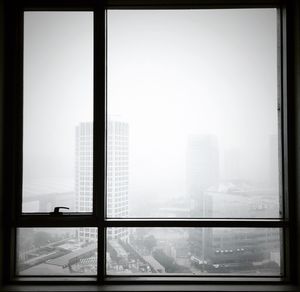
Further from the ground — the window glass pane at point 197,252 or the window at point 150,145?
the window at point 150,145

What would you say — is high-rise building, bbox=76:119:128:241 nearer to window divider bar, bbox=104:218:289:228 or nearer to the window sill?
window divider bar, bbox=104:218:289:228

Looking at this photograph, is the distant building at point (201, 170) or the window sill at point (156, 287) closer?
the window sill at point (156, 287)

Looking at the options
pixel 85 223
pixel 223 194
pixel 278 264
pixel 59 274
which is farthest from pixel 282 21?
pixel 59 274

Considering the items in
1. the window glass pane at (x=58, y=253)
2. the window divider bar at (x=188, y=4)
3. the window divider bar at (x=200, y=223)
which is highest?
the window divider bar at (x=188, y=4)

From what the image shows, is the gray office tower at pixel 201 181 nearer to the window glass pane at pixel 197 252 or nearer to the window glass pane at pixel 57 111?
the window glass pane at pixel 197 252

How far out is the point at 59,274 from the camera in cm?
203

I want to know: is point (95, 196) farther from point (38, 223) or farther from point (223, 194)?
point (223, 194)

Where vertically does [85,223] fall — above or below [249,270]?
above

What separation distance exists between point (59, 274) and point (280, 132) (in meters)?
1.69

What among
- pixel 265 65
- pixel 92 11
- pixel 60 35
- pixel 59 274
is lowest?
pixel 59 274

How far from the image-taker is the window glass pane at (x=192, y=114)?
6.70 feet

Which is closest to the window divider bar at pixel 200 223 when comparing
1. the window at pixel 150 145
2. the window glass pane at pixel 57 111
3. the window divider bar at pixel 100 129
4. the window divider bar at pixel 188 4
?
the window at pixel 150 145

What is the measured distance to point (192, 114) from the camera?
6.80 ft

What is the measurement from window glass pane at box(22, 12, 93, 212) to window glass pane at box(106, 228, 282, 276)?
40 centimetres
